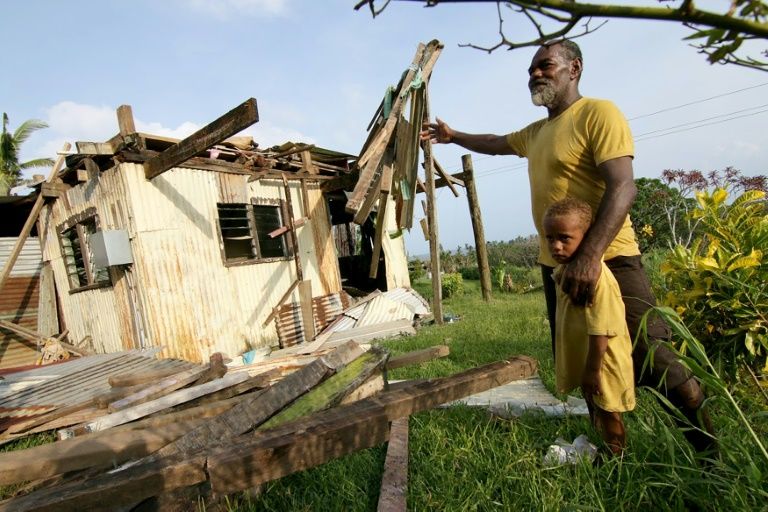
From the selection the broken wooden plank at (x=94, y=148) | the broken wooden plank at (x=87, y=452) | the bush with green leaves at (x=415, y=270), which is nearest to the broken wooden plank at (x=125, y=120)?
the broken wooden plank at (x=94, y=148)

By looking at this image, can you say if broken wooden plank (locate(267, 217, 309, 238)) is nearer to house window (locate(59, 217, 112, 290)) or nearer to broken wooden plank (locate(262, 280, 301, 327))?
broken wooden plank (locate(262, 280, 301, 327))

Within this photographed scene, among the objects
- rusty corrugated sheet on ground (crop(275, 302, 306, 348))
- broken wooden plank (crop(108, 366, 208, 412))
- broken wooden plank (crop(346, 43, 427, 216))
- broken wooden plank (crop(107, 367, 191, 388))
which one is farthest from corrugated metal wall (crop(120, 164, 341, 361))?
broken wooden plank (crop(108, 366, 208, 412))

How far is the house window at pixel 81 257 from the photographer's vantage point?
786 centimetres

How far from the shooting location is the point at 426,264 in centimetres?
1947

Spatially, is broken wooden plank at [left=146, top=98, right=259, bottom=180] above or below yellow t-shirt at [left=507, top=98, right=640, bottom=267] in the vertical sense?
above

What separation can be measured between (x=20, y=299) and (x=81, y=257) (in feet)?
8.72

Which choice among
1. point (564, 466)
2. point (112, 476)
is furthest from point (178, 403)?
point (564, 466)

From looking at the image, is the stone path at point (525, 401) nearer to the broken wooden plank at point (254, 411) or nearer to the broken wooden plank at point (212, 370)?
the broken wooden plank at point (254, 411)

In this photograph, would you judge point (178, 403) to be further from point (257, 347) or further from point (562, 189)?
point (257, 347)

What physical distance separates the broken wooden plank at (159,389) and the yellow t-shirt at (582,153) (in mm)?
3422

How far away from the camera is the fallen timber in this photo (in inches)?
61.9

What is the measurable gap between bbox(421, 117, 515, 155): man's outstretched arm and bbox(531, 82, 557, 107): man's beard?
1.94 feet

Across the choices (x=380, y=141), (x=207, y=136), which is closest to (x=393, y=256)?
(x=380, y=141)

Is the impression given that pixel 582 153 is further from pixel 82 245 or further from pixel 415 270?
pixel 415 270
